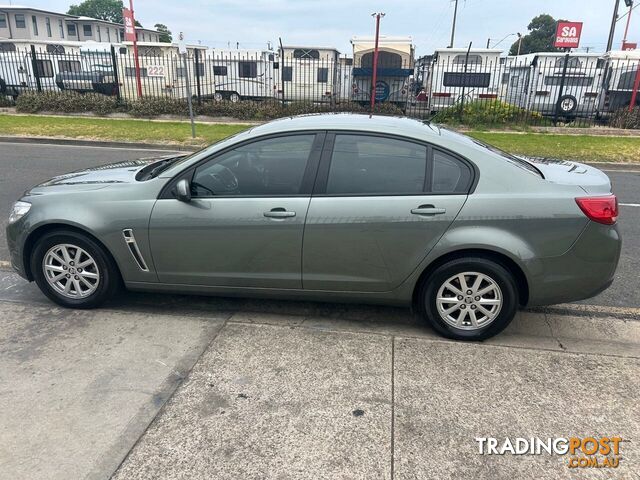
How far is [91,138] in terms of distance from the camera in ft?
41.9

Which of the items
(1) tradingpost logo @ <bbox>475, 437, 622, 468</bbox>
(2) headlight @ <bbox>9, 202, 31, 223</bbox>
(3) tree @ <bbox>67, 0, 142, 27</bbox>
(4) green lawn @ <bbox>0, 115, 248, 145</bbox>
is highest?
(3) tree @ <bbox>67, 0, 142, 27</bbox>

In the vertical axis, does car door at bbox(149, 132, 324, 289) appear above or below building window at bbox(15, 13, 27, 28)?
below

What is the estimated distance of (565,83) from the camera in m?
17.6

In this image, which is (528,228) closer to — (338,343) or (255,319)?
(338,343)

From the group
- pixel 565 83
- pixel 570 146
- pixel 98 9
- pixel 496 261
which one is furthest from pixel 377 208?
pixel 98 9

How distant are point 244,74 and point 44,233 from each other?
17.7 m

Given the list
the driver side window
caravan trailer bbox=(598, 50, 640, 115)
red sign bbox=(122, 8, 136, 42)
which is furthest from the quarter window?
caravan trailer bbox=(598, 50, 640, 115)

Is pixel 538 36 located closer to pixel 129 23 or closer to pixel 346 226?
pixel 129 23

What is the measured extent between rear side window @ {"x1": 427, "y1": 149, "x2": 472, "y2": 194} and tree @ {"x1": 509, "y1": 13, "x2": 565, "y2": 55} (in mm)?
75464

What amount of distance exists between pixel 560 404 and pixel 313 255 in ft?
5.80

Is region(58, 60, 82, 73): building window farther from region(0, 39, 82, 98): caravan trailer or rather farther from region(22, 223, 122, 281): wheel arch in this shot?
region(22, 223, 122, 281): wheel arch

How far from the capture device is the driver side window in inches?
139

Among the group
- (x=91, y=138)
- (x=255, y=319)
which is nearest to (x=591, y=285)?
(x=255, y=319)

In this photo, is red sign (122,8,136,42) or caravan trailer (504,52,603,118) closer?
red sign (122,8,136,42)
